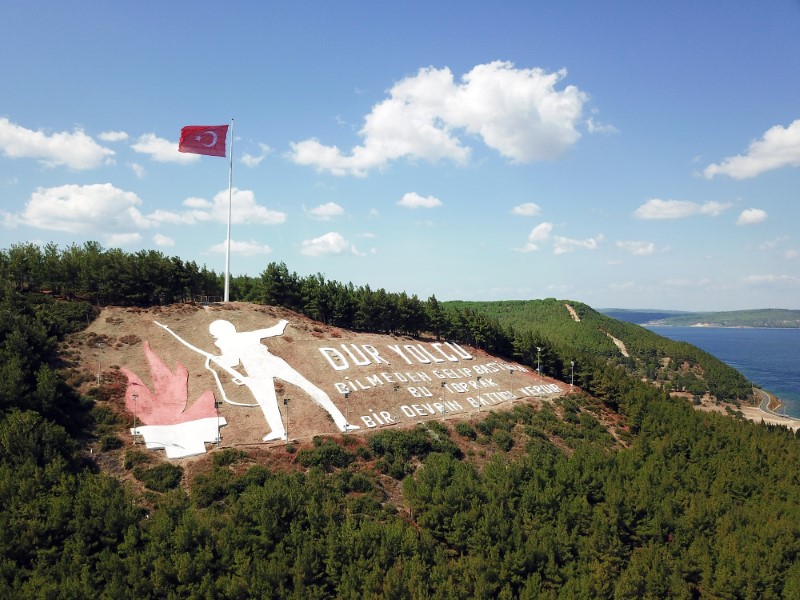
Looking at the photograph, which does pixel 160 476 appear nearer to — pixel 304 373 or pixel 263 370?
pixel 263 370

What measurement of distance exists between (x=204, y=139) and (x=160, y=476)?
4934 cm

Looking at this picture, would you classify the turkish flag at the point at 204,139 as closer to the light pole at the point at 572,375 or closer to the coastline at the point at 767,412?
the light pole at the point at 572,375

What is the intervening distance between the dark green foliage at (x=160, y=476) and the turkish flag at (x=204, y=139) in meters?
46.3

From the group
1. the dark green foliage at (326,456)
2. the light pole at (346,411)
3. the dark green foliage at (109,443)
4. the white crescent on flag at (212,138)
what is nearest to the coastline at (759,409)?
the light pole at (346,411)

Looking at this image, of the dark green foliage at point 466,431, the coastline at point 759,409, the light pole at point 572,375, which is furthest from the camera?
the coastline at point 759,409

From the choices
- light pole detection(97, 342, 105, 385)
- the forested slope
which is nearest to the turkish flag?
light pole detection(97, 342, 105, 385)

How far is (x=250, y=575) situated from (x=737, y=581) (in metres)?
32.2

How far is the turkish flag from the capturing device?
66.3 meters

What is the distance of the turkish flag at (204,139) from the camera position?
66.3 meters

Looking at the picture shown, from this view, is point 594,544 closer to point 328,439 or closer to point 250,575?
point 250,575

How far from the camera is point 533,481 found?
3944 centimetres

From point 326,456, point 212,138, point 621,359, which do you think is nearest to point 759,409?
point 621,359

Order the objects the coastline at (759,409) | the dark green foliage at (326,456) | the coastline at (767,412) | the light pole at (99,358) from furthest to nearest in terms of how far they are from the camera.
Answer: the coastline at (759,409), the coastline at (767,412), the light pole at (99,358), the dark green foliage at (326,456)

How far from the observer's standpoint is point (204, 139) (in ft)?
222
